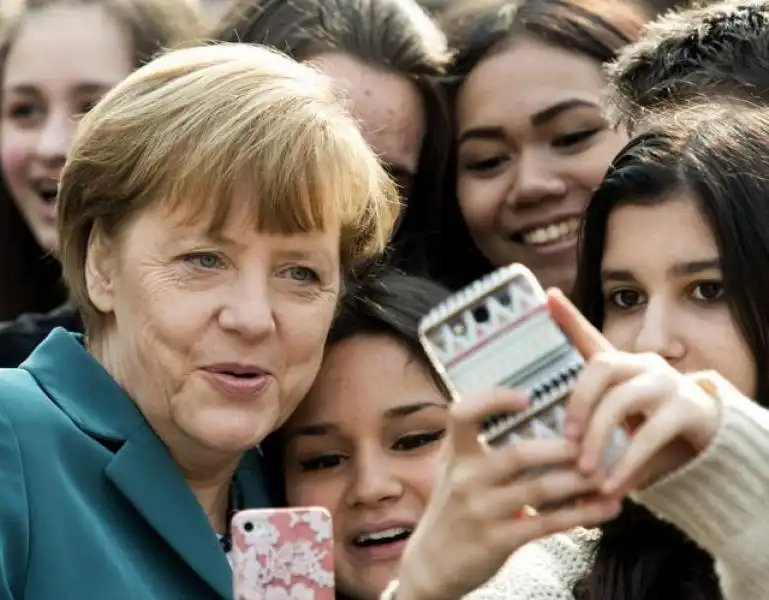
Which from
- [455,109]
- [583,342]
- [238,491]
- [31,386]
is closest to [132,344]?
[31,386]

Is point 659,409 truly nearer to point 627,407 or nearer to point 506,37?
point 627,407

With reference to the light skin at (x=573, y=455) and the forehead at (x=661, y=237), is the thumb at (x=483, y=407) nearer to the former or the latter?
the light skin at (x=573, y=455)

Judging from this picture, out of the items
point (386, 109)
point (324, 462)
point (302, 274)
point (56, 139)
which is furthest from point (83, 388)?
point (56, 139)

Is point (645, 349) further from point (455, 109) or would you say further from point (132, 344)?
point (455, 109)

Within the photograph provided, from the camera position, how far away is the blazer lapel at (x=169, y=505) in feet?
5.77

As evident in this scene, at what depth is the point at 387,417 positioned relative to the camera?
6.86 ft

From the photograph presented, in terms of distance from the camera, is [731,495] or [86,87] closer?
[731,495]

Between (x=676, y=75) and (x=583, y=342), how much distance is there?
2.91 ft

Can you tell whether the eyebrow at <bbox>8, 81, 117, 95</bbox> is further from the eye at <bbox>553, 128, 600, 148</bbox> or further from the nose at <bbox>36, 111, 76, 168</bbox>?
the eye at <bbox>553, 128, 600, 148</bbox>

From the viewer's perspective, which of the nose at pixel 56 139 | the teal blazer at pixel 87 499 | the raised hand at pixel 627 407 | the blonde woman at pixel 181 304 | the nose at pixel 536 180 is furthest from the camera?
the nose at pixel 56 139

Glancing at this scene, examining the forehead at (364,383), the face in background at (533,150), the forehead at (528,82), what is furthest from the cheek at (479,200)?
the forehead at (364,383)

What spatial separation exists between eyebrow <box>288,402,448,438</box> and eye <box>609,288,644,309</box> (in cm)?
42

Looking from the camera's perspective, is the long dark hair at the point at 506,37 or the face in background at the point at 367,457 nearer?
the face in background at the point at 367,457

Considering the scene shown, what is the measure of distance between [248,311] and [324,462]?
1.32 ft
